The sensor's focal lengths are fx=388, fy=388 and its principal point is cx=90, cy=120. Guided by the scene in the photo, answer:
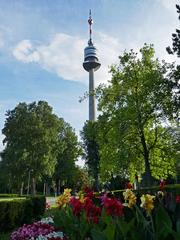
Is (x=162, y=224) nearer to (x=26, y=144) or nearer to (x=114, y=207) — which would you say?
(x=114, y=207)

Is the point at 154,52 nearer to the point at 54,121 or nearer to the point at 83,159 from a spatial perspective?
the point at 54,121

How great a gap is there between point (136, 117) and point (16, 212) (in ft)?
57.8

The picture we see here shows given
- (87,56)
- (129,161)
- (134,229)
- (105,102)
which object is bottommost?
(134,229)

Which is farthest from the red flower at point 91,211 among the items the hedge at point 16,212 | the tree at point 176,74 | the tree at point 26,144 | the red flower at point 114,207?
the tree at point 26,144

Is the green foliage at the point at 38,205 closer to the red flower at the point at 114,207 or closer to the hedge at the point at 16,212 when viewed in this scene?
the hedge at the point at 16,212

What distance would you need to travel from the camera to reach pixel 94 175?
219ft

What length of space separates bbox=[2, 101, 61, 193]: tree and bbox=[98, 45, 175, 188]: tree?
23016mm

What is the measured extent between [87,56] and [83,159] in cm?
6668

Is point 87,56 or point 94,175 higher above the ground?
point 87,56

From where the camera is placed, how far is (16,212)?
563 inches

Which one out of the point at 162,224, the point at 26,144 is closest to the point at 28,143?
the point at 26,144

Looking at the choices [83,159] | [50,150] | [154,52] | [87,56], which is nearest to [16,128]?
[50,150]

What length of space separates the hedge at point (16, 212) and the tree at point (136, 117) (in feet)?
46.2

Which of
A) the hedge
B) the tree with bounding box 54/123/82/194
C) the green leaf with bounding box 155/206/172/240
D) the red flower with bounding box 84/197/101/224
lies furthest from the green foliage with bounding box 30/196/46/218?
the tree with bounding box 54/123/82/194
